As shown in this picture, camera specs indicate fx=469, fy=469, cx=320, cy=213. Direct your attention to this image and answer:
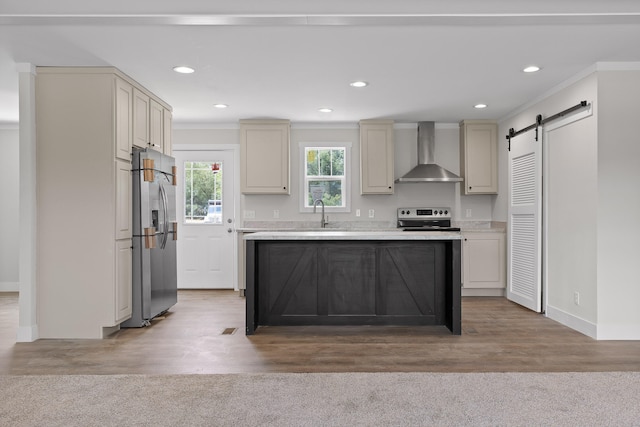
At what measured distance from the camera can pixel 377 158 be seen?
21.1 ft

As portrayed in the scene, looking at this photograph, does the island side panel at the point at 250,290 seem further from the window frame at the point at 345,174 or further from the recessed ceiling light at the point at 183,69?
the window frame at the point at 345,174

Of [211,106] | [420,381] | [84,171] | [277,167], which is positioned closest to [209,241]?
[277,167]

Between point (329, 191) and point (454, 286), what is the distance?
2.95m

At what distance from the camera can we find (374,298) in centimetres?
431

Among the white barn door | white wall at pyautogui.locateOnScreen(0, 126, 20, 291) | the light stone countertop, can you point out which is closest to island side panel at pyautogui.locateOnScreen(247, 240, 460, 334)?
the light stone countertop

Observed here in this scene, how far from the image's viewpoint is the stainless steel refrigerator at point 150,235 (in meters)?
4.41

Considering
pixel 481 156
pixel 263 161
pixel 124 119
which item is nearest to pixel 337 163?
pixel 263 161

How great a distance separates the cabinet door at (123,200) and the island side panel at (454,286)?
9.66 ft

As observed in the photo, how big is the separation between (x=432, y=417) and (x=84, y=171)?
11.1 ft

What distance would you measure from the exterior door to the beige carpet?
12.2 ft

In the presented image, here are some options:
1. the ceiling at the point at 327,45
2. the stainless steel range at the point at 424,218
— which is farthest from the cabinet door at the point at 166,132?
the stainless steel range at the point at 424,218

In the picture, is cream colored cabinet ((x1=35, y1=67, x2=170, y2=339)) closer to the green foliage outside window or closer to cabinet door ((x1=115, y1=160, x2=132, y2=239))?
cabinet door ((x1=115, y1=160, x2=132, y2=239))

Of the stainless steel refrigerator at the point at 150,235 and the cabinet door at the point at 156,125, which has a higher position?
the cabinet door at the point at 156,125

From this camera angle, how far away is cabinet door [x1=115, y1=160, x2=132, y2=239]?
13.4 ft
